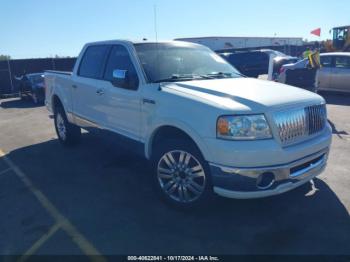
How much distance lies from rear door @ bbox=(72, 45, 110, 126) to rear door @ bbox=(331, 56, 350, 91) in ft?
32.5

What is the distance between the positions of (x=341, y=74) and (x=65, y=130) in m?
10.2

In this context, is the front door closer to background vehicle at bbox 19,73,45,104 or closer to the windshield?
the windshield

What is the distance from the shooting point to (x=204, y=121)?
11.5 ft

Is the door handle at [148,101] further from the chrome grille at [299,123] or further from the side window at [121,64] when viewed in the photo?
the chrome grille at [299,123]

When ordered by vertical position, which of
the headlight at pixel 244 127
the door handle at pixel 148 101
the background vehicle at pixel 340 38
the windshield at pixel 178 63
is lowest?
the headlight at pixel 244 127

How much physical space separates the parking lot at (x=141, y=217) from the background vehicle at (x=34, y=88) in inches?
411

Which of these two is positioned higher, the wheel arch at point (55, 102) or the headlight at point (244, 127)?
the headlight at point (244, 127)

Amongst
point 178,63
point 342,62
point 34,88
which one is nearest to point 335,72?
point 342,62

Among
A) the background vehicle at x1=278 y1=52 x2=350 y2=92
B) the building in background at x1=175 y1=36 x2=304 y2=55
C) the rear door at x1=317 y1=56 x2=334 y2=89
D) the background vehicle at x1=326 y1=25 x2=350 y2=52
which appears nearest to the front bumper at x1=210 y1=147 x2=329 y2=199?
the background vehicle at x1=278 y1=52 x2=350 y2=92

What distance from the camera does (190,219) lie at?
153 inches

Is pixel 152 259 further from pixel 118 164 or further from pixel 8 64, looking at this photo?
pixel 8 64

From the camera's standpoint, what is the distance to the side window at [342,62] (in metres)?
12.4

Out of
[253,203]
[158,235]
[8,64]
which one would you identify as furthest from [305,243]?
[8,64]

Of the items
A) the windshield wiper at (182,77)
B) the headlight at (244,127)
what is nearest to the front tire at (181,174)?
the headlight at (244,127)
